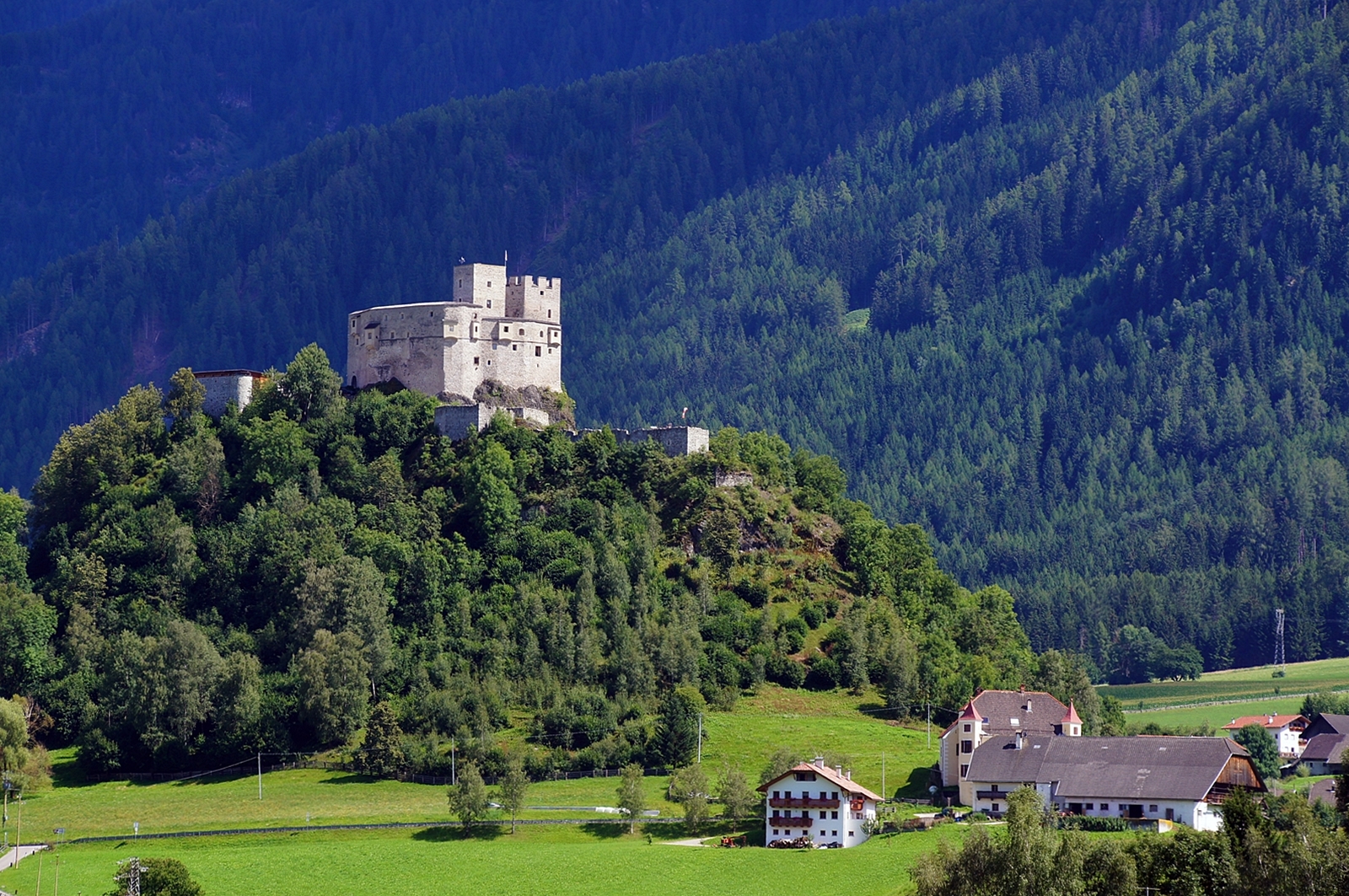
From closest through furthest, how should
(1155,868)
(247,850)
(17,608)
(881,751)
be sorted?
(1155,868) < (247,850) < (881,751) < (17,608)

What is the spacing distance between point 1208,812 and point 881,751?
24639mm

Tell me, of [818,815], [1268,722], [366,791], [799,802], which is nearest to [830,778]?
[818,815]

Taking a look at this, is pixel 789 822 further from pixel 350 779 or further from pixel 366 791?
A: pixel 350 779

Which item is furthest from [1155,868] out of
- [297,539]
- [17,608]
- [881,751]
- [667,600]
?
[17,608]

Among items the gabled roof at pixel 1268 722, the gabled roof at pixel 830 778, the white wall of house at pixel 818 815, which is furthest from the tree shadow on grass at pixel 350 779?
the gabled roof at pixel 1268 722

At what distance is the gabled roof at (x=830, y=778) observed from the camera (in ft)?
431

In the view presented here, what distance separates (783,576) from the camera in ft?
552

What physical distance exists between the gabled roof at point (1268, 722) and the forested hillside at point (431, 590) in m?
21.4

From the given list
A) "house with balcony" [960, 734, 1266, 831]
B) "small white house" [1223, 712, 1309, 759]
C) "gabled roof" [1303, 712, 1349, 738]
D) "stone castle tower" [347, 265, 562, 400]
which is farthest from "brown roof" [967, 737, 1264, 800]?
"stone castle tower" [347, 265, 562, 400]

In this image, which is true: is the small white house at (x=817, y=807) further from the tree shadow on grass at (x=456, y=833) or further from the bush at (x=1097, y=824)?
the tree shadow on grass at (x=456, y=833)

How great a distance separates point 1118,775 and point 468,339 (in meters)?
64.4

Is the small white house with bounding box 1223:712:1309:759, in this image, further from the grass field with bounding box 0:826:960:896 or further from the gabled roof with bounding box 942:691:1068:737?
the grass field with bounding box 0:826:960:896

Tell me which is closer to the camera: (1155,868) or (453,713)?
(1155,868)

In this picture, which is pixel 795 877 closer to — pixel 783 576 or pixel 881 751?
pixel 881 751
